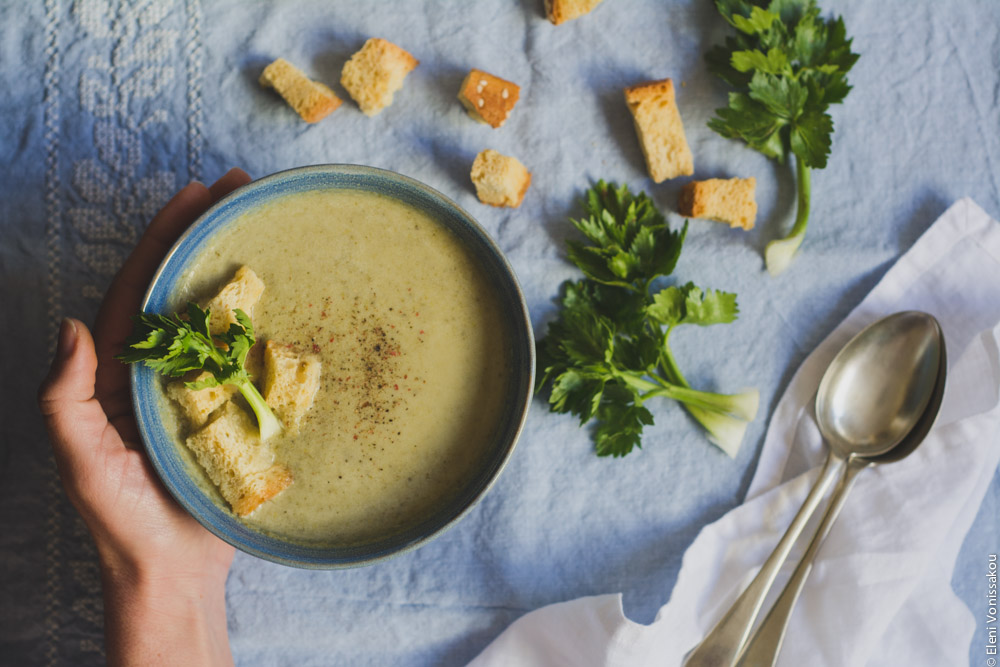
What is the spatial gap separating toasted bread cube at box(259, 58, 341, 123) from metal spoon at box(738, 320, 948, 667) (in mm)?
1304

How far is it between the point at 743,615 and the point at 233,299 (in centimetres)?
114

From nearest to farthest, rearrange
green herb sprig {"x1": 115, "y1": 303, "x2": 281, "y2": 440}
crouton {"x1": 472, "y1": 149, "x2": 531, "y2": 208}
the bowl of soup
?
green herb sprig {"x1": 115, "y1": 303, "x2": 281, "y2": 440}
the bowl of soup
crouton {"x1": 472, "y1": 149, "x2": 531, "y2": 208}

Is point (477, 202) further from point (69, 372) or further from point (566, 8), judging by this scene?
point (69, 372)

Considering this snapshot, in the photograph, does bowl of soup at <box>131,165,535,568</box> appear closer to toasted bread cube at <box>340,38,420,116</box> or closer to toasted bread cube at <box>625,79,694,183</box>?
toasted bread cube at <box>340,38,420,116</box>

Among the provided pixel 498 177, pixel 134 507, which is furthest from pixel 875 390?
pixel 134 507

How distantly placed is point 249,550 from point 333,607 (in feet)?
1.29

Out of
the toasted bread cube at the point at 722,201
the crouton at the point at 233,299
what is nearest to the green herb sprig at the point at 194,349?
the crouton at the point at 233,299

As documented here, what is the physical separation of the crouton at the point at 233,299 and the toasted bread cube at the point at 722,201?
0.85 meters

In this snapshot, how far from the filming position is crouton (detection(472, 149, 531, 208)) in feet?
4.85

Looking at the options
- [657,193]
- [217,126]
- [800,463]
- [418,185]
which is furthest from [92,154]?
[800,463]

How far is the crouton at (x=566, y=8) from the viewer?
1526 millimetres

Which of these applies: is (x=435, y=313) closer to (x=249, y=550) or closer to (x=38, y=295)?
(x=249, y=550)

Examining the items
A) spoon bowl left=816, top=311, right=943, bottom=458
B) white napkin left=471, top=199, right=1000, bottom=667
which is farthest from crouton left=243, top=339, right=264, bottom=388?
spoon bowl left=816, top=311, right=943, bottom=458

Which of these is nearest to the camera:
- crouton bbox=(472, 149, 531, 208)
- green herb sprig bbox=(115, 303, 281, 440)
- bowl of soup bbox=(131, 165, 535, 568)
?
green herb sprig bbox=(115, 303, 281, 440)
